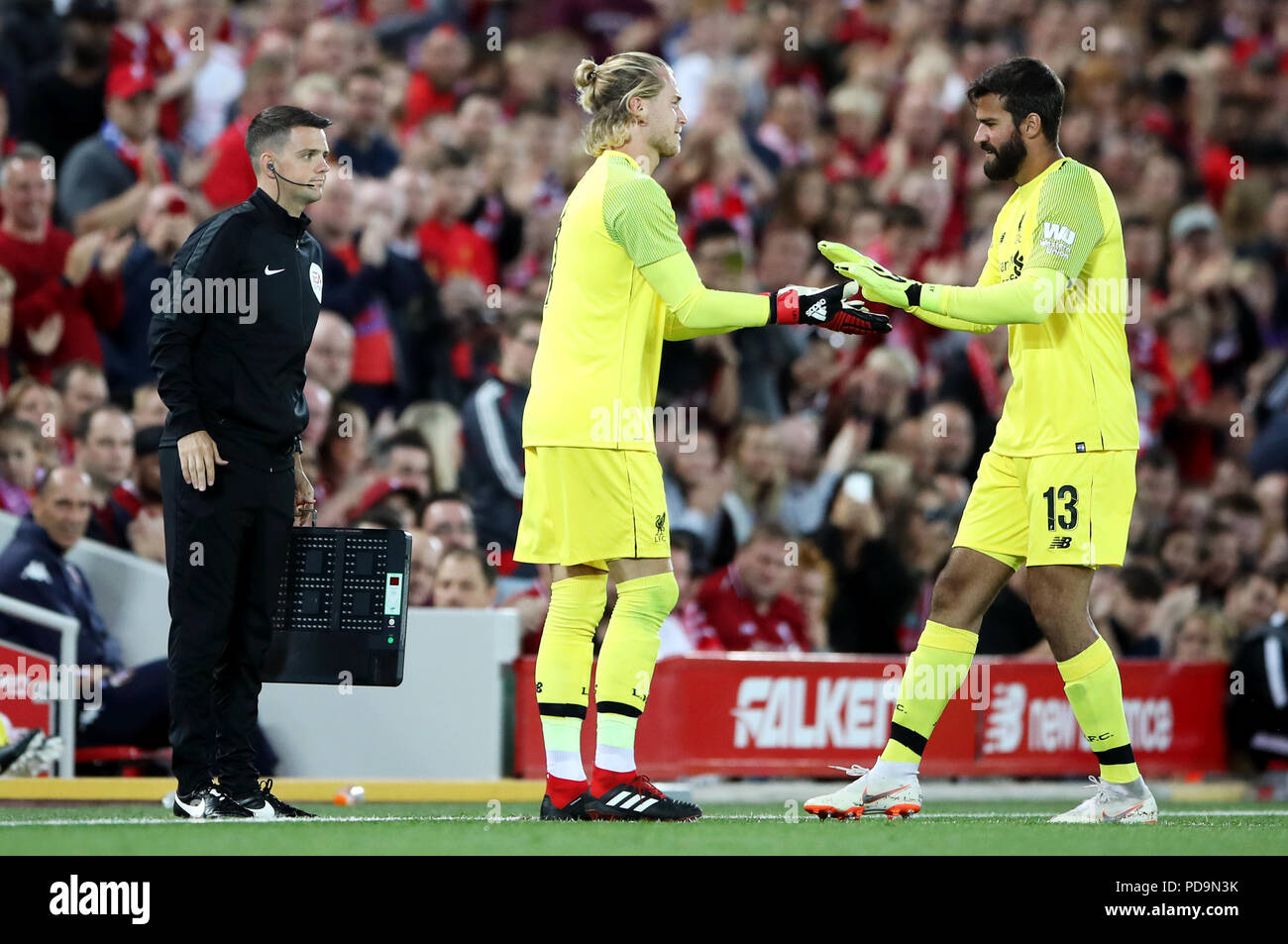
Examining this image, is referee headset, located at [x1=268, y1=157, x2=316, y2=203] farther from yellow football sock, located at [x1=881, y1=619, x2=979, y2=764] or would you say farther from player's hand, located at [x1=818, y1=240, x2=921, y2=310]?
yellow football sock, located at [x1=881, y1=619, x2=979, y2=764]

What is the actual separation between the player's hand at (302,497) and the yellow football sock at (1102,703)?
8.84 feet

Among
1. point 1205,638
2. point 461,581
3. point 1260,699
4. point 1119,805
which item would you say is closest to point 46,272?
point 461,581

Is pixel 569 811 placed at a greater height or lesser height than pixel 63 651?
lesser

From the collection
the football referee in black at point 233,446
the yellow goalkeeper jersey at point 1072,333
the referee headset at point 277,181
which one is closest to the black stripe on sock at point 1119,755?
the yellow goalkeeper jersey at point 1072,333

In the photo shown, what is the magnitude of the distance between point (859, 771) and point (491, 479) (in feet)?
13.5

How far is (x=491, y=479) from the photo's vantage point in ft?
33.7

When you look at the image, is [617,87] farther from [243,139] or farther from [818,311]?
[243,139]

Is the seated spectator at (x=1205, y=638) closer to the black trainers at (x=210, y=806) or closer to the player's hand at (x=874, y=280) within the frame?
the player's hand at (x=874, y=280)

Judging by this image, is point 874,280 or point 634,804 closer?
point 634,804

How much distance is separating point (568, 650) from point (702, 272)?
539 cm

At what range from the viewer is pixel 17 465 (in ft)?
29.9

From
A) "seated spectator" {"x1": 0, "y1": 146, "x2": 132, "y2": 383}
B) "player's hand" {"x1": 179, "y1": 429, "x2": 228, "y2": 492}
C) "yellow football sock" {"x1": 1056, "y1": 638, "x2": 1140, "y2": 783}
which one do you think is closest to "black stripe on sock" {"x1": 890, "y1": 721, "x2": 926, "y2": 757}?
"yellow football sock" {"x1": 1056, "y1": 638, "x2": 1140, "y2": 783}

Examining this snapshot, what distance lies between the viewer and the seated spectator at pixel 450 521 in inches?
374
